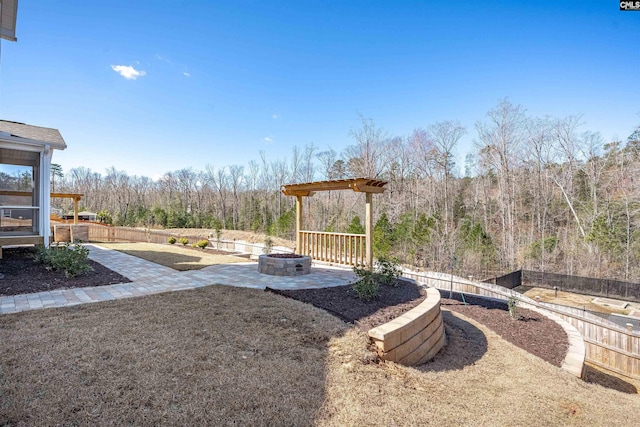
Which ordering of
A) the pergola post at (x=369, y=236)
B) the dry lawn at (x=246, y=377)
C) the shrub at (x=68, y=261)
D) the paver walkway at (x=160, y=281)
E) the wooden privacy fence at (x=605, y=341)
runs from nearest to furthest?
the dry lawn at (x=246, y=377) → the paver walkway at (x=160, y=281) → the shrub at (x=68, y=261) → the wooden privacy fence at (x=605, y=341) → the pergola post at (x=369, y=236)

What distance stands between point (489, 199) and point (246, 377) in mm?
17624

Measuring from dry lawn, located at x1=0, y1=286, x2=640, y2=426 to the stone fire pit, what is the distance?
2367 millimetres

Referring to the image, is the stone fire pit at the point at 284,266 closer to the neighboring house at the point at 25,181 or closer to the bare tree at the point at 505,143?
the neighboring house at the point at 25,181

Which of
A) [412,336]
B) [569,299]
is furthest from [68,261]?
[569,299]

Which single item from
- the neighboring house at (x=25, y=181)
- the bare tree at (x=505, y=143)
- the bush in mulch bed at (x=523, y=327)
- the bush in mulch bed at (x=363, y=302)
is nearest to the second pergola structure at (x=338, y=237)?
the bush in mulch bed at (x=363, y=302)

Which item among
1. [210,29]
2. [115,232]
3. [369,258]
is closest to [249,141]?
[115,232]

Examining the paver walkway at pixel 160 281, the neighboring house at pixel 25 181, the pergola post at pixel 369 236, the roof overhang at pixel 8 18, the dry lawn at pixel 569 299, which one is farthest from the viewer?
the dry lawn at pixel 569 299

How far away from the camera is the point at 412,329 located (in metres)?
3.53

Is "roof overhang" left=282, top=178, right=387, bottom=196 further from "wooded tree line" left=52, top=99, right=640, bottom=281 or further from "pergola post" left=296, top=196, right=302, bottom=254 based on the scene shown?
"wooded tree line" left=52, top=99, right=640, bottom=281

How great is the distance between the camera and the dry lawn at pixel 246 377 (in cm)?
199

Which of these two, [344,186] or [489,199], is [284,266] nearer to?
[344,186]

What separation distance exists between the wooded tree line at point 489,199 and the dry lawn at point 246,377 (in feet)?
22.4

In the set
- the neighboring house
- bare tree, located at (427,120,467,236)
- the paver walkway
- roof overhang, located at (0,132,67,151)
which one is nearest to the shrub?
the paver walkway

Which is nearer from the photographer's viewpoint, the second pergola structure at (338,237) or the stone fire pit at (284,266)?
the stone fire pit at (284,266)
